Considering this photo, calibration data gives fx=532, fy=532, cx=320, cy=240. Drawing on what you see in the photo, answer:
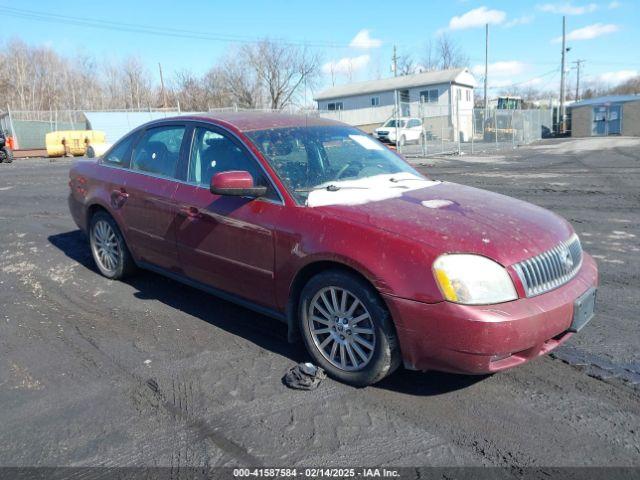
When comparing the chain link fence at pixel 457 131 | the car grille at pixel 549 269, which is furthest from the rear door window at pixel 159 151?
the chain link fence at pixel 457 131

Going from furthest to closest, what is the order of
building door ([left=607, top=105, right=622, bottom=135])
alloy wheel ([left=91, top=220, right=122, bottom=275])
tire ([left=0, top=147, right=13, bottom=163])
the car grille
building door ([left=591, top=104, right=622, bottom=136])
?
building door ([left=591, top=104, right=622, bottom=136]) → building door ([left=607, top=105, right=622, bottom=135]) → tire ([left=0, top=147, right=13, bottom=163]) → alloy wheel ([left=91, top=220, right=122, bottom=275]) → the car grille

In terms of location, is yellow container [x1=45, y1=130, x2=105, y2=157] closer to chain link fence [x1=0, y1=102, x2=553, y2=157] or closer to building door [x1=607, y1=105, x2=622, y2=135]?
chain link fence [x1=0, y1=102, x2=553, y2=157]

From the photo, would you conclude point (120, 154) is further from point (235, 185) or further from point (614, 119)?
point (614, 119)

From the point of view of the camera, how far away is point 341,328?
10.9ft

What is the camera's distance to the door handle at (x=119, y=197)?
4.98 meters

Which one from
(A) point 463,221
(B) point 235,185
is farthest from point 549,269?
(B) point 235,185

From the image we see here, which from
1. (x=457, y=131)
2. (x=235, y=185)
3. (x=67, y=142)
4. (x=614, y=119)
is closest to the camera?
(x=235, y=185)

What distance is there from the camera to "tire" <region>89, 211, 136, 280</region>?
5.25 metres

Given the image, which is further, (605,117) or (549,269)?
(605,117)

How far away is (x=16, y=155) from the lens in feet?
91.6

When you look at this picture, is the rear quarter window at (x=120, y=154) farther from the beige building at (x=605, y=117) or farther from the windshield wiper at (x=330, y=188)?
the beige building at (x=605, y=117)

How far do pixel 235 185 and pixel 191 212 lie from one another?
2.41 ft

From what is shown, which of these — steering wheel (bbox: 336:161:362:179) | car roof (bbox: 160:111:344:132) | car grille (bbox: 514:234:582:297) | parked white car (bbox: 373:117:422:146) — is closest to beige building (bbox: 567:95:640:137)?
parked white car (bbox: 373:117:422:146)

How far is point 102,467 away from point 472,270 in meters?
2.13
